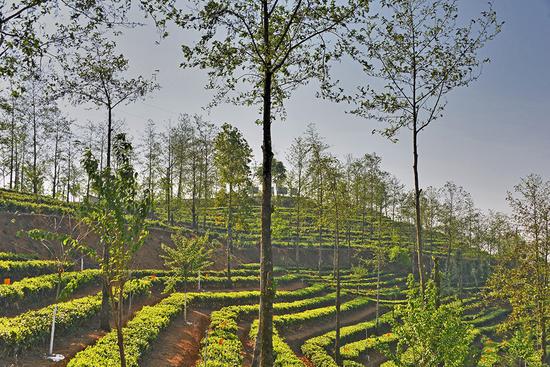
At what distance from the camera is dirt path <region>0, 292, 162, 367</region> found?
43.3 feet

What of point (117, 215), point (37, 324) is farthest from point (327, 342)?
point (117, 215)

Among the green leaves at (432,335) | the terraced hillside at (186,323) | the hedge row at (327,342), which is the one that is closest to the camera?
the green leaves at (432,335)

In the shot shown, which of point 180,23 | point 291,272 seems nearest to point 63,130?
point 291,272

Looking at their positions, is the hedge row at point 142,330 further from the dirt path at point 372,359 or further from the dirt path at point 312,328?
the dirt path at point 372,359

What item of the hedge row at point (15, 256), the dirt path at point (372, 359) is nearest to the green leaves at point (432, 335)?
the dirt path at point (372, 359)

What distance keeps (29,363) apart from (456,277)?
55220 mm

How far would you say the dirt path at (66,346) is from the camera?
13.2 m

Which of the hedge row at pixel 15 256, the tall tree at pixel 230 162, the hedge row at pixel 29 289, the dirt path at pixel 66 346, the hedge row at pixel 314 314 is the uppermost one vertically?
the tall tree at pixel 230 162

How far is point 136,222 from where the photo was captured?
1072 cm

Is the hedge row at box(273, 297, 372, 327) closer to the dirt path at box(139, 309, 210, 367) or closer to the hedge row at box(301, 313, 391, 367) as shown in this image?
the hedge row at box(301, 313, 391, 367)

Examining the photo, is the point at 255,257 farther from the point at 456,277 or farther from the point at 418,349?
the point at 418,349

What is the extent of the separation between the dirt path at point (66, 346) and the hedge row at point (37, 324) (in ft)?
0.75

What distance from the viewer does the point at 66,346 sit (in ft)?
→ 50.9

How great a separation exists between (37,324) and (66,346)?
1.43 m
